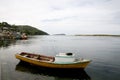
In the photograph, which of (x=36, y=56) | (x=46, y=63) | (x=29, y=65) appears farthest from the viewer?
(x=36, y=56)

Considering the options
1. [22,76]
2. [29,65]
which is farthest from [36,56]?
[22,76]

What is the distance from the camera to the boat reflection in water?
15.8 metres

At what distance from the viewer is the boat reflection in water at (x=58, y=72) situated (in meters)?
15.8

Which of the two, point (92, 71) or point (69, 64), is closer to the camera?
point (69, 64)

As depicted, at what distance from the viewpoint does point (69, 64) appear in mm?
16453

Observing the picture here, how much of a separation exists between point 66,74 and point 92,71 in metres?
3.78

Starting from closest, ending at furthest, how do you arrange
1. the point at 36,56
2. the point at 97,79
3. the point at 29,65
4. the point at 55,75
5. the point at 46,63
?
the point at 97,79
the point at 55,75
the point at 46,63
the point at 29,65
the point at 36,56

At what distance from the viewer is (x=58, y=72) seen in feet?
56.6

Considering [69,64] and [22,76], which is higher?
[69,64]

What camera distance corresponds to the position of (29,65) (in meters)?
20.3

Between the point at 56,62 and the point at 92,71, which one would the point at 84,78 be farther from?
the point at 56,62

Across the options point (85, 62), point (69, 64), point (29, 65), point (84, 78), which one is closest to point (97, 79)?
point (84, 78)

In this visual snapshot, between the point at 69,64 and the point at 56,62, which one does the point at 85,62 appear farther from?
the point at 56,62

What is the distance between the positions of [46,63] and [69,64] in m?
3.21
